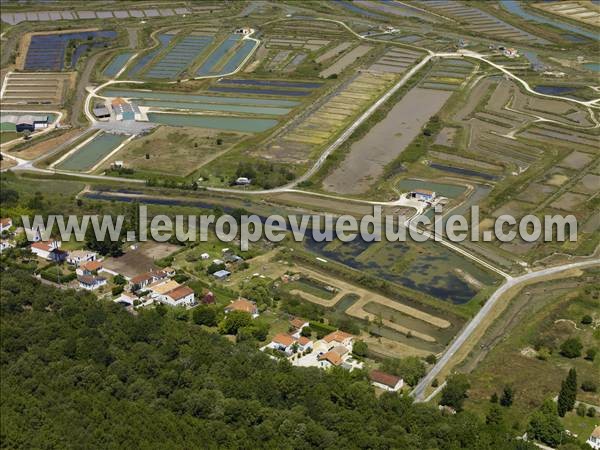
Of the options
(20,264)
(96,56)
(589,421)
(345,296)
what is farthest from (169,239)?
(96,56)

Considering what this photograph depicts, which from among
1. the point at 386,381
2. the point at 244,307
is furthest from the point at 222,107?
the point at 386,381

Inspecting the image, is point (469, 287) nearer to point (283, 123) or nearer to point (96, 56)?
point (283, 123)

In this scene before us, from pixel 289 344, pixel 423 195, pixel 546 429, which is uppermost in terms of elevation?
pixel 423 195

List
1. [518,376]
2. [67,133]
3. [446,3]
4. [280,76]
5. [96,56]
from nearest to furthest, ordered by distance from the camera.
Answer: [518,376]
[67,133]
[280,76]
[96,56]
[446,3]

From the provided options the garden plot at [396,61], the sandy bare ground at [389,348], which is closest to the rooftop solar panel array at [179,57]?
the garden plot at [396,61]

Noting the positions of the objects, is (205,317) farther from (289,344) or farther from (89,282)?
Result: (89,282)

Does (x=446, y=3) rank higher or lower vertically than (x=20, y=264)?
higher
